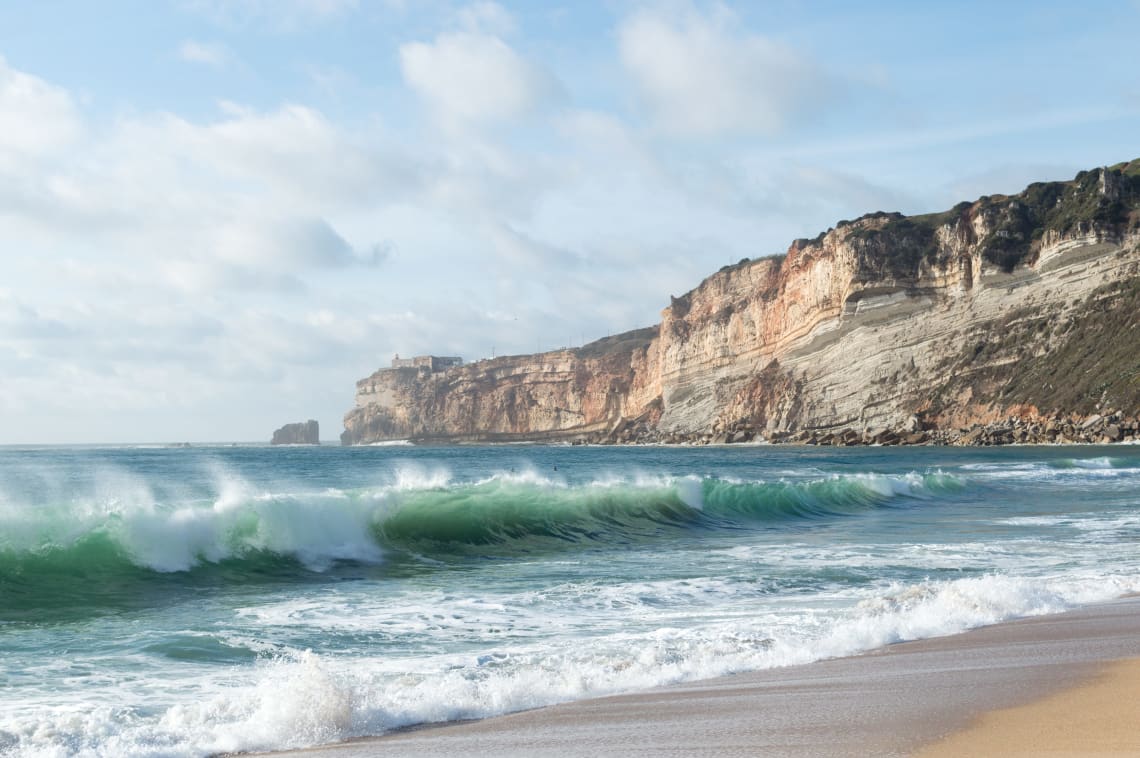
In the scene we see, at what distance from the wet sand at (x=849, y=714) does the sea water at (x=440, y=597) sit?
46 centimetres

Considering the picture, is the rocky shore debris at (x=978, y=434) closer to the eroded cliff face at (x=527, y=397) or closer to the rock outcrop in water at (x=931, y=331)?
the rock outcrop in water at (x=931, y=331)

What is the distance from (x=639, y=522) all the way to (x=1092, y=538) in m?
9.33

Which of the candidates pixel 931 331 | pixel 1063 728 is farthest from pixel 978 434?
pixel 1063 728

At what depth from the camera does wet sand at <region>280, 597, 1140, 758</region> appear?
498 cm

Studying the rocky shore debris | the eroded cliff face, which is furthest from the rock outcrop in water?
the eroded cliff face

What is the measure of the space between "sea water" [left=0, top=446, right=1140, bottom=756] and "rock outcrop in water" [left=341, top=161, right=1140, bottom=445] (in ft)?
145

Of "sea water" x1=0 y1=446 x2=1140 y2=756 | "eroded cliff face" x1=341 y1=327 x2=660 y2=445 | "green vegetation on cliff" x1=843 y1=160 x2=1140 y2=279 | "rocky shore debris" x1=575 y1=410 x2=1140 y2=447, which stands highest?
"green vegetation on cliff" x1=843 y1=160 x2=1140 y2=279

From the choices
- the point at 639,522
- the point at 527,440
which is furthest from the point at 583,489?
the point at 527,440

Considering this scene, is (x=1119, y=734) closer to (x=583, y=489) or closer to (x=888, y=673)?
(x=888, y=673)

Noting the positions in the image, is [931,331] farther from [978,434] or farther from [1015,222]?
[978,434]

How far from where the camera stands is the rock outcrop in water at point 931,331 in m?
64.1

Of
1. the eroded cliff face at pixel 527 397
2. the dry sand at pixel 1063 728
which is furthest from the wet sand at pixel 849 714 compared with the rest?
the eroded cliff face at pixel 527 397

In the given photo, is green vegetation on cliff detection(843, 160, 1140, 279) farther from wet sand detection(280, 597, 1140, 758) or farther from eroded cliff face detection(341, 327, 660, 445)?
wet sand detection(280, 597, 1140, 758)

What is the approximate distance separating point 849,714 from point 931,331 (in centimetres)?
7391
